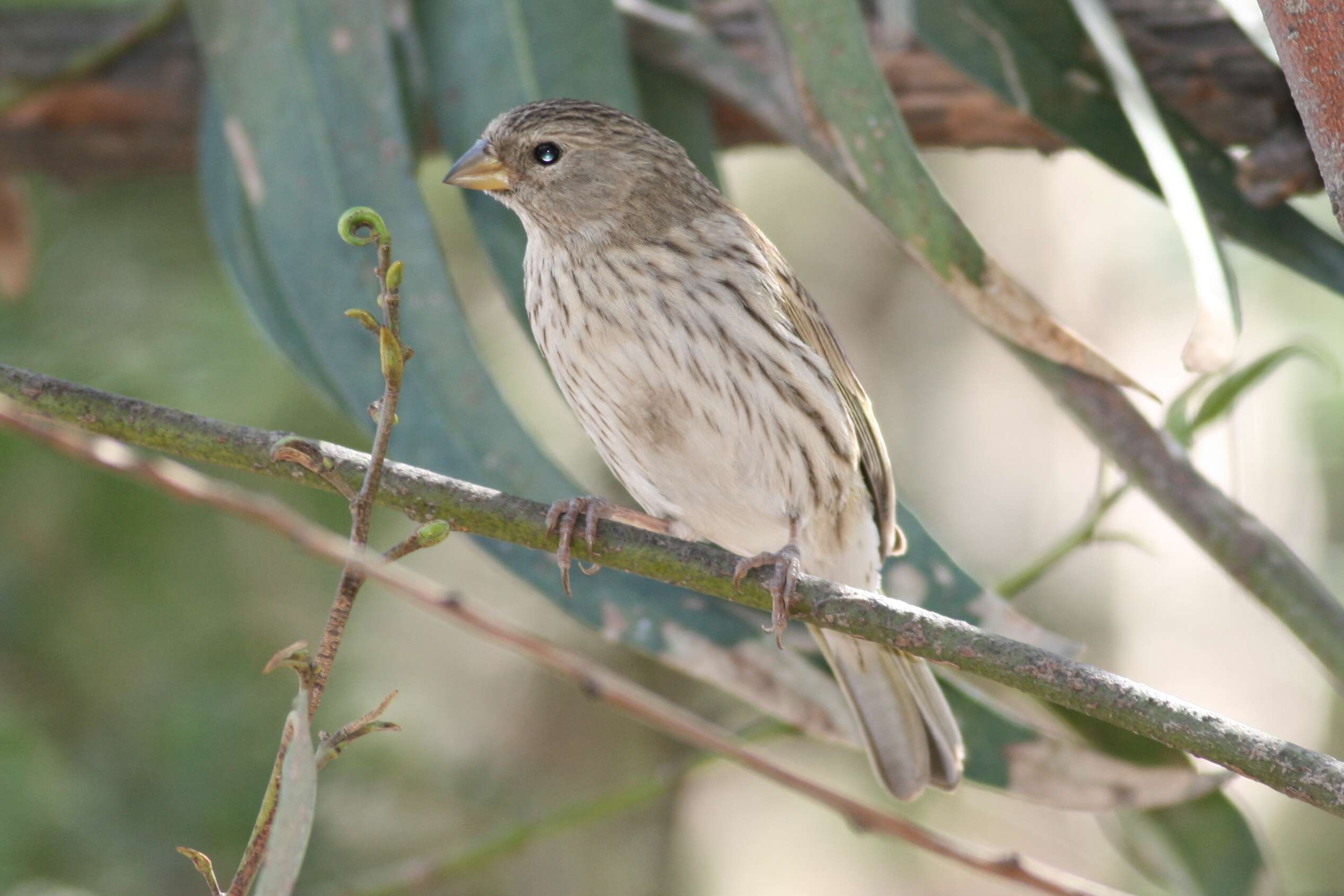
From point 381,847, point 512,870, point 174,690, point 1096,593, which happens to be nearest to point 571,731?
point 512,870

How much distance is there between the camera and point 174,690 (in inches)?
153

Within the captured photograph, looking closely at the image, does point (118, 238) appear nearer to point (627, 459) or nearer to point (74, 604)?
point (74, 604)

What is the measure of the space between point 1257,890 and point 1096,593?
1.93m

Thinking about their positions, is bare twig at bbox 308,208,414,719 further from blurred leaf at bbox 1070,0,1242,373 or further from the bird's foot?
blurred leaf at bbox 1070,0,1242,373

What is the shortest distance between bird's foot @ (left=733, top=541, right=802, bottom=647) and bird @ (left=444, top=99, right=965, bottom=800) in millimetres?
63

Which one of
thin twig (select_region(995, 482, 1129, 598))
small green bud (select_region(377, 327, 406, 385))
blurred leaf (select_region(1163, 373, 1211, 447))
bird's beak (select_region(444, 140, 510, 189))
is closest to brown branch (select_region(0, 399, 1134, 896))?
thin twig (select_region(995, 482, 1129, 598))

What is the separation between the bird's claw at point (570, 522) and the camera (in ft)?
6.84

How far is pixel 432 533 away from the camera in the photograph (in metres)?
1.68

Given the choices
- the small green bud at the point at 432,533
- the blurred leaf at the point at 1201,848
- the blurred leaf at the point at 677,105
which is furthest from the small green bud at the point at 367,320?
Answer: the blurred leaf at the point at 1201,848

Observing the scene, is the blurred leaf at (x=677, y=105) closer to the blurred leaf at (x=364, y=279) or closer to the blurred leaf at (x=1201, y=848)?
the blurred leaf at (x=364, y=279)

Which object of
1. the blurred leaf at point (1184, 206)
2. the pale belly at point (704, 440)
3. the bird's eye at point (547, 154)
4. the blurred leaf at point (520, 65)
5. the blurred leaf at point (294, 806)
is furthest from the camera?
the blurred leaf at point (520, 65)

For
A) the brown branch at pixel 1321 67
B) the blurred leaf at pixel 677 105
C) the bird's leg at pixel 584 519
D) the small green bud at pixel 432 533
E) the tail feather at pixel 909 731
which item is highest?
the brown branch at pixel 1321 67

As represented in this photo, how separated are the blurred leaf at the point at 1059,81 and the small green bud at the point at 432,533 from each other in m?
2.13

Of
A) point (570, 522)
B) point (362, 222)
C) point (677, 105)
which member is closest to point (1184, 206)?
point (570, 522)
